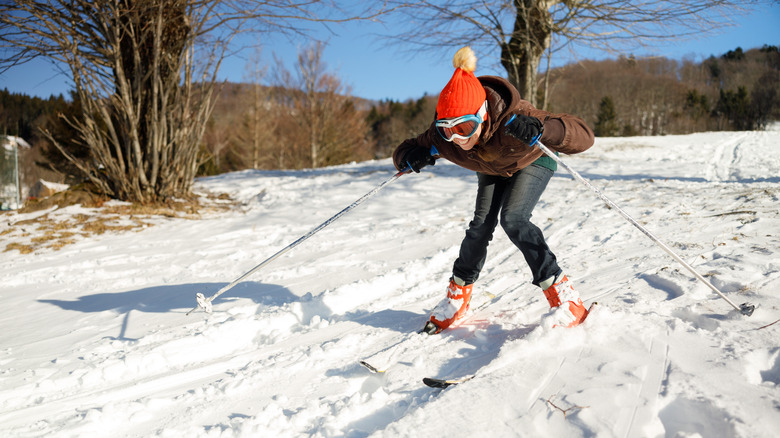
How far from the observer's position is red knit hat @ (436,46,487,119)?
2.23 meters

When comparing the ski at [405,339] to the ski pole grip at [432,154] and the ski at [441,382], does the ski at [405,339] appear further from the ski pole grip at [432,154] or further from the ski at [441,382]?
the ski pole grip at [432,154]

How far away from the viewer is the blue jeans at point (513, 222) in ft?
8.08

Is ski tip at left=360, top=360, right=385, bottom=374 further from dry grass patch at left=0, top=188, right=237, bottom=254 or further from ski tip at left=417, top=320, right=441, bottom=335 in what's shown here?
dry grass patch at left=0, top=188, right=237, bottom=254

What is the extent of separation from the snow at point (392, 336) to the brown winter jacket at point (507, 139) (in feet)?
3.04

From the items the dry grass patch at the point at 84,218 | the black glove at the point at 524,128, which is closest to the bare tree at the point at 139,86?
the dry grass patch at the point at 84,218

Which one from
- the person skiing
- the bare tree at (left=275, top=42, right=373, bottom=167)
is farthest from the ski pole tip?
the bare tree at (left=275, top=42, right=373, bottom=167)

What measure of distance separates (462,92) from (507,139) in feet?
1.15

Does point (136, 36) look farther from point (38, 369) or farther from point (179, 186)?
point (38, 369)

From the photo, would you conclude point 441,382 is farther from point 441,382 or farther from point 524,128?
point 524,128

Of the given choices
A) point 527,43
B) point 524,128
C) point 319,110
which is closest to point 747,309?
point 524,128

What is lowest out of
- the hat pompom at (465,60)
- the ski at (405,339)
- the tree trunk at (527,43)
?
the ski at (405,339)

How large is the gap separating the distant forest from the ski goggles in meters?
6.85

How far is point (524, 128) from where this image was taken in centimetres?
218

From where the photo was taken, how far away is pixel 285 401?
2059 mm
